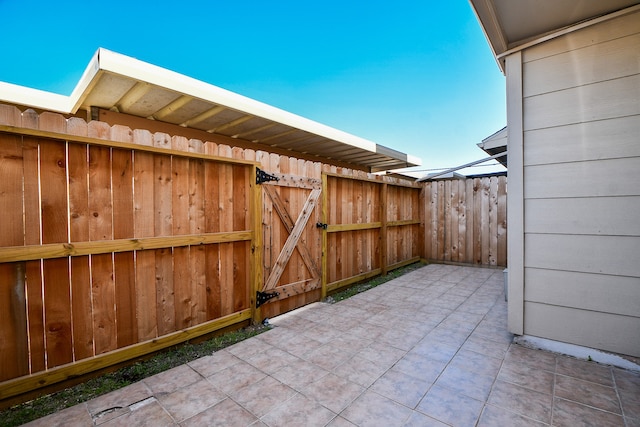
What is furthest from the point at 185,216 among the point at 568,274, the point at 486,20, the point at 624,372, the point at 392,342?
the point at 624,372

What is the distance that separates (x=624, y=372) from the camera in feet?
6.43

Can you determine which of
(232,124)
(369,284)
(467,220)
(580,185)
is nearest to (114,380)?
(232,124)

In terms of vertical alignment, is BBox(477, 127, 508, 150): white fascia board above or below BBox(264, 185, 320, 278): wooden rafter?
above

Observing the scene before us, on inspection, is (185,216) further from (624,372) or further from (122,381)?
(624,372)

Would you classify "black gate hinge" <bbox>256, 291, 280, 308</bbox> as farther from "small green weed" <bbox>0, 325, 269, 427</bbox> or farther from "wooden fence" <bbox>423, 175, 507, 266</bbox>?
"wooden fence" <bbox>423, 175, 507, 266</bbox>

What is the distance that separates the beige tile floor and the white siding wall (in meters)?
0.36

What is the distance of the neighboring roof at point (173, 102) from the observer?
2.17 metres

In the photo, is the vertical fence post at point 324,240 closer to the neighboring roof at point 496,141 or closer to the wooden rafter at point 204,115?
the wooden rafter at point 204,115

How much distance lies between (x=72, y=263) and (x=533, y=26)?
391cm

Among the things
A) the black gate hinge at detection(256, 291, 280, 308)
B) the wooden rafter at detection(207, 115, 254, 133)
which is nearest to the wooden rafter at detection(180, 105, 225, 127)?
the wooden rafter at detection(207, 115, 254, 133)

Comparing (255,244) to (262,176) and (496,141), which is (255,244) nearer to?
(262,176)

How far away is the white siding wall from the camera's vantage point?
2.01 meters

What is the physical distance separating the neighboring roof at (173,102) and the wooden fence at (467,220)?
3.01 meters

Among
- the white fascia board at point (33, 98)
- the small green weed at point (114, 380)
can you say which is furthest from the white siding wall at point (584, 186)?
the white fascia board at point (33, 98)
